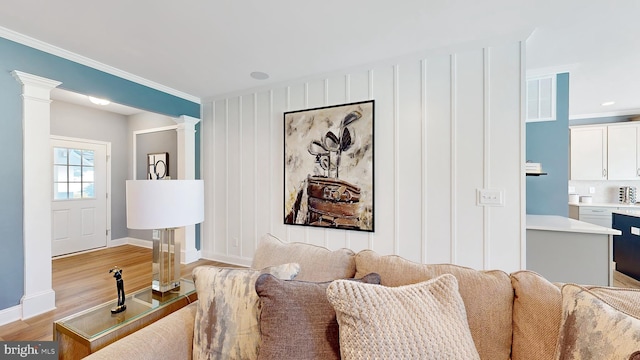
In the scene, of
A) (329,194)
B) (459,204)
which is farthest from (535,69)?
(329,194)

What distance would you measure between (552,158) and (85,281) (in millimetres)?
5536

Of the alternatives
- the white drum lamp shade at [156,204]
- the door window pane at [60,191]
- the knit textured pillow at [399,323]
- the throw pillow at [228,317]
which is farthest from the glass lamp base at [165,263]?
the door window pane at [60,191]

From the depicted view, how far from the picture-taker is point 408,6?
6.06ft

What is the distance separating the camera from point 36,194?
7.59 ft

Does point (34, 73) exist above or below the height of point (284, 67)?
below

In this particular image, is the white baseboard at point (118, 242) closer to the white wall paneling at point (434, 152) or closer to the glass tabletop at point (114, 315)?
the white wall paneling at point (434, 152)

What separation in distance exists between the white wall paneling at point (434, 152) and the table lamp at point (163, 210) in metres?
1.67

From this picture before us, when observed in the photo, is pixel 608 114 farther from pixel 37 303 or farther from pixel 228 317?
pixel 37 303

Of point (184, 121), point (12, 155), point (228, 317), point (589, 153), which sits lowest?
point (228, 317)

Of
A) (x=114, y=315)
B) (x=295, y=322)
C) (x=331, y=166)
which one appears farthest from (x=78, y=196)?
(x=295, y=322)

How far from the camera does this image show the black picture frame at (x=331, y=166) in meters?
2.74

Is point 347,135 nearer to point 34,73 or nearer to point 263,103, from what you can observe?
point 263,103

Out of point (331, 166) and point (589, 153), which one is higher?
point (589, 153)

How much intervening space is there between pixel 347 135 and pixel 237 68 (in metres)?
1.43
